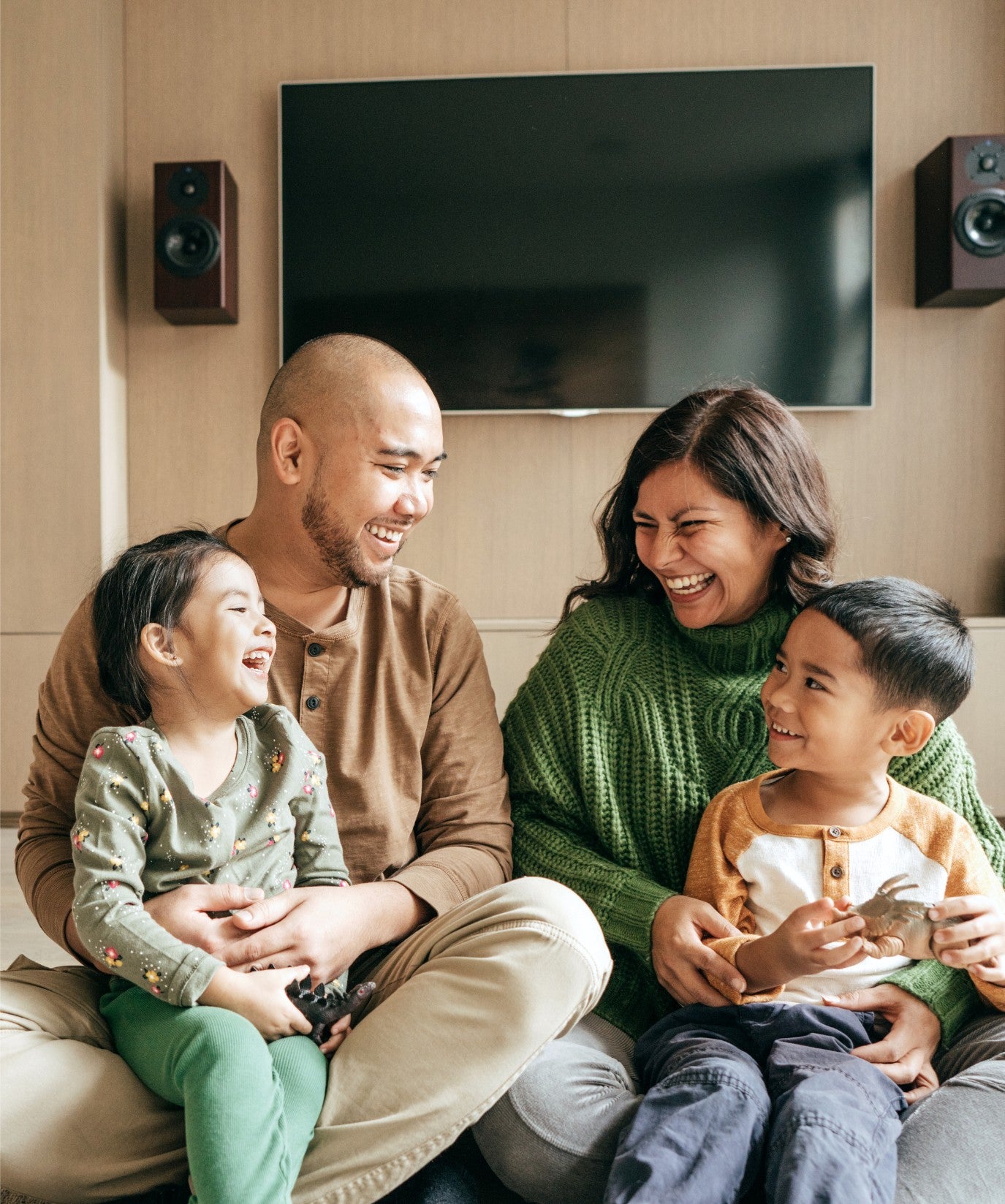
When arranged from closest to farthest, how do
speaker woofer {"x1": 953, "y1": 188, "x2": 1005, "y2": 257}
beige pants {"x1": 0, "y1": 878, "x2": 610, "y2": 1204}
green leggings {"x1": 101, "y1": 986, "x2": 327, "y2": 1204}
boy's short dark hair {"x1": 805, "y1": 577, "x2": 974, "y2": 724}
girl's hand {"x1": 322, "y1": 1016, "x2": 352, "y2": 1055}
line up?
1. green leggings {"x1": 101, "y1": 986, "x2": 327, "y2": 1204}
2. beige pants {"x1": 0, "y1": 878, "x2": 610, "y2": 1204}
3. girl's hand {"x1": 322, "y1": 1016, "x2": 352, "y2": 1055}
4. boy's short dark hair {"x1": 805, "y1": 577, "x2": 974, "y2": 724}
5. speaker woofer {"x1": 953, "y1": 188, "x2": 1005, "y2": 257}

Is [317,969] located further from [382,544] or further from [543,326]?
[543,326]

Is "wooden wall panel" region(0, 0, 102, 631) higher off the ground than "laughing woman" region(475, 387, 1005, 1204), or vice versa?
"wooden wall panel" region(0, 0, 102, 631)

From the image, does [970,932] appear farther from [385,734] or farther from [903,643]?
[385,734]

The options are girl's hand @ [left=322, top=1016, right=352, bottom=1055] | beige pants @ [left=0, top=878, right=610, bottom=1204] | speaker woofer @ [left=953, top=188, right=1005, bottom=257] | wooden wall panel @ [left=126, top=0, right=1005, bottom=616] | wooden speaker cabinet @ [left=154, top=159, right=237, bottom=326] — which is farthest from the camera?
wooden wall panel @ [left=126, top=0, right=1005, bottom=616]

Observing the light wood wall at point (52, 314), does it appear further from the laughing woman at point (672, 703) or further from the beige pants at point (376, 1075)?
the beige pants at point (376, 1075)

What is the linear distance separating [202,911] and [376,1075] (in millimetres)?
251

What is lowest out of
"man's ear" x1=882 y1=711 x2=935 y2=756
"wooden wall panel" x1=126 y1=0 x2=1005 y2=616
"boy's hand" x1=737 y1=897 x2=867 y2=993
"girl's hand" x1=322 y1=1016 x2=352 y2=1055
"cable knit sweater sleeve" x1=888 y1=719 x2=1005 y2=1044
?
"girl's hand" x1=322 y1=1016 x2=352 y2=1055

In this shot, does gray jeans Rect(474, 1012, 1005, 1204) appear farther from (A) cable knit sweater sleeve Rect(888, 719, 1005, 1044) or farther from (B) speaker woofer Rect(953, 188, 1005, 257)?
(B) speaker woofer Rect(953, 188, 1005, 257)

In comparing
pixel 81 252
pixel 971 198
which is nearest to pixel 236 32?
pixel 81 252

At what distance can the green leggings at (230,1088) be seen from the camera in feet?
3.20

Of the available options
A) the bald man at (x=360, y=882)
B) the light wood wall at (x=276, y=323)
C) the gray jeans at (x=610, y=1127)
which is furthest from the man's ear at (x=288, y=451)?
the light wood wall at (x=276, y=323)

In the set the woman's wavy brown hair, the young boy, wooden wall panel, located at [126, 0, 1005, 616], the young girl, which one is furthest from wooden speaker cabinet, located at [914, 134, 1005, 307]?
the young girl

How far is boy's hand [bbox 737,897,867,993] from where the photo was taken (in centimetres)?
112

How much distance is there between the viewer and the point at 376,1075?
3.69 feet
